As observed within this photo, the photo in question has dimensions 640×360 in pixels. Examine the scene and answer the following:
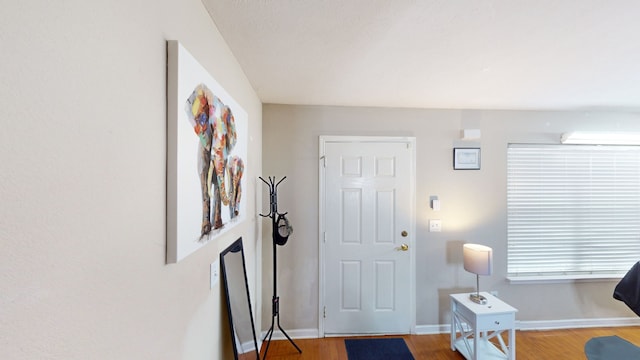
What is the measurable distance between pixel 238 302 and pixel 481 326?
2015 mm

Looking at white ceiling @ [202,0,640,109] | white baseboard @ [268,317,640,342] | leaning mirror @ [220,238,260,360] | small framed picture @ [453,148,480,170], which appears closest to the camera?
white ceiling @ [202,0,640,109]

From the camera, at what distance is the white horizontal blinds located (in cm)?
285

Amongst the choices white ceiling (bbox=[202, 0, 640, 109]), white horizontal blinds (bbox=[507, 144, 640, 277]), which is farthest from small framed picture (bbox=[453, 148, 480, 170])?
white ceiling (bbox=[202, 0, 640, 109])

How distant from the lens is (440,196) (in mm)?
2785

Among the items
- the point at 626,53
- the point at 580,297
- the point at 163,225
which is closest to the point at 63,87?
the point at 163,225

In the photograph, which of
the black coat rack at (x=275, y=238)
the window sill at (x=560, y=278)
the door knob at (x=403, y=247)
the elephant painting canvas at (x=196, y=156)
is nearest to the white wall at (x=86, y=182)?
the elephant painting canvas at (x=196, y=156)

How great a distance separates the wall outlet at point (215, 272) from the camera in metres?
1.30

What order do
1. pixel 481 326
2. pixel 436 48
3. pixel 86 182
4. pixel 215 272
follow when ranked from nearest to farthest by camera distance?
1. pixel 86 182
2. pixel 215 272
3. pixel 436 48
4. pixel 481 326

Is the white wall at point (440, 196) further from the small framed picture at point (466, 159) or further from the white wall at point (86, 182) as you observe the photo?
the white wall at point (86, 182)

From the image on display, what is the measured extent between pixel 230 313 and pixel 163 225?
0.89m

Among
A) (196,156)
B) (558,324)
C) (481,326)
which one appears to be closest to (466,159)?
(481,326)

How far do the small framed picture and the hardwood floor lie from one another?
181 cm

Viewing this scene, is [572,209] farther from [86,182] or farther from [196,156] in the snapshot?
[86,182]

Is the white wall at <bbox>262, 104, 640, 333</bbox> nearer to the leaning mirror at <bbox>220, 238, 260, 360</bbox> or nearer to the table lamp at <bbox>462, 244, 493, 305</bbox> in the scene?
the table lamp at <bbox>462, 244, 493, 305</bbox>
